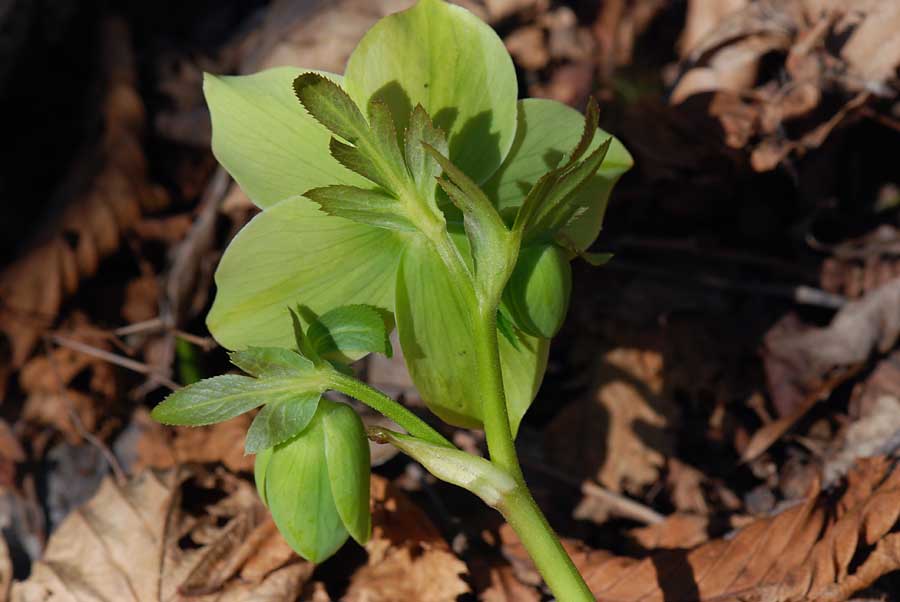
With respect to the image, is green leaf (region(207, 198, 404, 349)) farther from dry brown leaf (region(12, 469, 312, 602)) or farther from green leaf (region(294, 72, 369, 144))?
dry brown leaf (region(12, 469, 312, 602))

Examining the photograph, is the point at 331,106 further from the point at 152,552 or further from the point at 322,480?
the point at 152,552

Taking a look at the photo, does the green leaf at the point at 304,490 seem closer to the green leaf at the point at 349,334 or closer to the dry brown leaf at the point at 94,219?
the green leaf at the point at 349,334

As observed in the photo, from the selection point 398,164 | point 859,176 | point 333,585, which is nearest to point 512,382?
point 398,164

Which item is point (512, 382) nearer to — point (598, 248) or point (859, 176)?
point (598, 248)

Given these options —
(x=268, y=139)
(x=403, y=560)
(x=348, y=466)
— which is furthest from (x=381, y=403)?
(x=403, y=560)

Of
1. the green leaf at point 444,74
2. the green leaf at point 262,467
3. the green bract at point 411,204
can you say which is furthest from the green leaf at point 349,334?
the green leaf at point 444,74

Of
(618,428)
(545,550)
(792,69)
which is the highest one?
(792,69)
